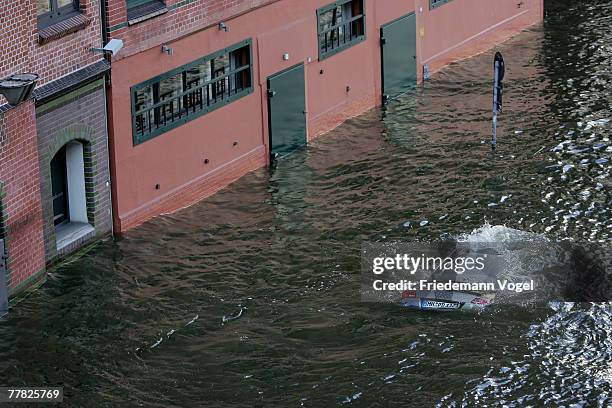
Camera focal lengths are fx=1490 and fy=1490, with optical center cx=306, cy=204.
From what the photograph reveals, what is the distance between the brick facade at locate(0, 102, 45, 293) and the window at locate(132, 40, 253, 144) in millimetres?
2953

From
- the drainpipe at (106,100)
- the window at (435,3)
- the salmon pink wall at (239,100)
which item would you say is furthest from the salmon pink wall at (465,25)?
the drainpipe at (106,100)

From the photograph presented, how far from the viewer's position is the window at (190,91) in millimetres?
26094

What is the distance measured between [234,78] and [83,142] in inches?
183

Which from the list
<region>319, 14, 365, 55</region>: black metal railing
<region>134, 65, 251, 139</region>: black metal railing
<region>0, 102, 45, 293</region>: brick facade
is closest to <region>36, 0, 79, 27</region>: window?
<region>0, 102, 45, 293</region>: brick facade

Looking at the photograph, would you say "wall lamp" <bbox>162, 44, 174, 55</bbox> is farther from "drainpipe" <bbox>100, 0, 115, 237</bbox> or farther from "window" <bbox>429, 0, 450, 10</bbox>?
"window" <bbox>429, 0, 450, 10</bbox>

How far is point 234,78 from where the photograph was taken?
2858 centimetres

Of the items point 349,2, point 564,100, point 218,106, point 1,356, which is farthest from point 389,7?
point 1,356

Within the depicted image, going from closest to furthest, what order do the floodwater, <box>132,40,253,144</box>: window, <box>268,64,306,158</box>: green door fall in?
the floodwater, <box>132,40,253,144</box>: window, <box>268,64,306,158</box>: green door

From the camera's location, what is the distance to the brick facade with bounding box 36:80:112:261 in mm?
23688

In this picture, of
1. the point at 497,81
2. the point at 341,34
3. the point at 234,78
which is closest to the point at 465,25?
the point at 341,34

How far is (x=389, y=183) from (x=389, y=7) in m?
6.35

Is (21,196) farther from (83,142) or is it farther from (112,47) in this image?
(112,47)

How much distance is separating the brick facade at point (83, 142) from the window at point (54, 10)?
3.97ft

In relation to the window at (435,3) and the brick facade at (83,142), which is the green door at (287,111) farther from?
→ the window at (435,3)
